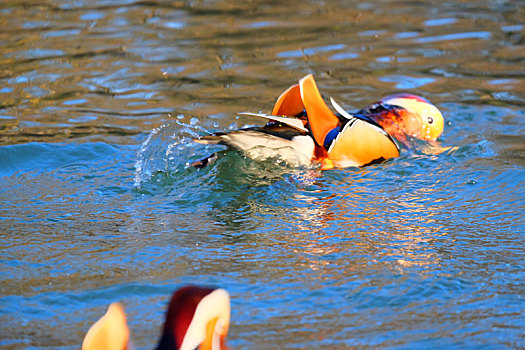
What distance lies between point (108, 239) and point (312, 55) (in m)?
4.72

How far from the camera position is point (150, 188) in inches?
195

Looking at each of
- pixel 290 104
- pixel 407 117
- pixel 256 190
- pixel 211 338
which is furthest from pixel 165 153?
pixel 211 338

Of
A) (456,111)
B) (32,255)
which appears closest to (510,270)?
(32,255)

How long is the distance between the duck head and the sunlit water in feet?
0.79

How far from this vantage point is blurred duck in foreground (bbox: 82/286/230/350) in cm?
216

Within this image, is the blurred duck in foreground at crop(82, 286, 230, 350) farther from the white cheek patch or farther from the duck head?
the duck head

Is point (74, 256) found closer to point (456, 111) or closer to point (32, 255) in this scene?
point (32, 255)

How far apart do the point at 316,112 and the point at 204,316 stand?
2885 millimetres

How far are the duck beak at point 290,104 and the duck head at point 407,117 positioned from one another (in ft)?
2.12

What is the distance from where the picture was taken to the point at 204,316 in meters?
2.27

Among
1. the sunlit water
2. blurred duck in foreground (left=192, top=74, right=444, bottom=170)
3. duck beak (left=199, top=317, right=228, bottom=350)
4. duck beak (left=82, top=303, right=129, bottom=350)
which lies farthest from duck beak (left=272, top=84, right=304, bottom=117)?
duck beak (left=82, top=303, right=129, bottom=350)

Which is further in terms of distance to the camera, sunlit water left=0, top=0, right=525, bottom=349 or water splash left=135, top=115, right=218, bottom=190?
water splash left=135, top=115, right=218, bottom=190

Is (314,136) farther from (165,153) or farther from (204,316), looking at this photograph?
(204,316)

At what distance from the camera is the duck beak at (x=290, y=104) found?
5259mm
